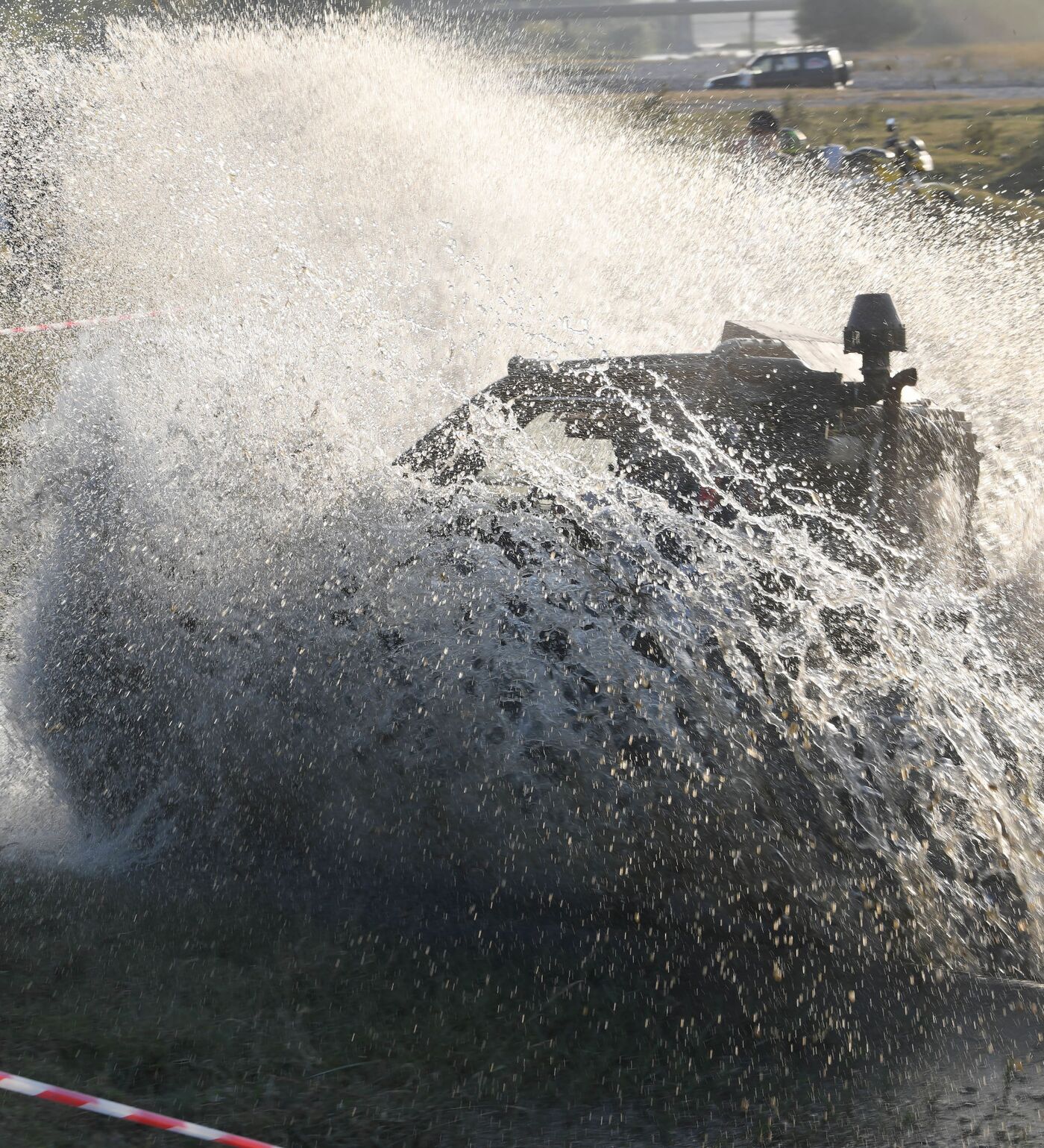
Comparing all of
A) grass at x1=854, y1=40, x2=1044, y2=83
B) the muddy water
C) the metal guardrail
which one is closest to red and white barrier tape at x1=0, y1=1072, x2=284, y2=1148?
the muddy water

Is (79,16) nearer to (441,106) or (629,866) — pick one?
(441,106)

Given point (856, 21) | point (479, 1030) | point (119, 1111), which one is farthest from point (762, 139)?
point (119, 1111)

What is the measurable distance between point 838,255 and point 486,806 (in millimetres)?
7476

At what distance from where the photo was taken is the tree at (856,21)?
57.7 feet


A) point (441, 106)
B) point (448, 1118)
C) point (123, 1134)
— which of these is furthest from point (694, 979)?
point (441, 106)

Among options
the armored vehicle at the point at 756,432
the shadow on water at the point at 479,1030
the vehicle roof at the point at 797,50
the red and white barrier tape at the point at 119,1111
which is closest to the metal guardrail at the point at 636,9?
the vehicle roof at the point at 797,50

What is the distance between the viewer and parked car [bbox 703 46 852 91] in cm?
1884

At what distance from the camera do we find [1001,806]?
3.00 meters

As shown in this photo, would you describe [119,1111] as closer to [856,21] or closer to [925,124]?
[925,124]

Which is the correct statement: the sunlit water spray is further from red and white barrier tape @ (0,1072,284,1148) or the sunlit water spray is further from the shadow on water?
red and white barrier tape @ (0,1072,284,1148)

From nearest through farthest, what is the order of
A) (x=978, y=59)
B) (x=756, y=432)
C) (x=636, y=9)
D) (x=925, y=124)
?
(x=756, y=432)
(x=978, y=59)
(x=925, y=124)
(x=636, y=9)

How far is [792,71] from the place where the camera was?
19844 millimetres

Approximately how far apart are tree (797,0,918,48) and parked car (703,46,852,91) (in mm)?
283

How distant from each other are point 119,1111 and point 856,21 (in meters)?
19.9
